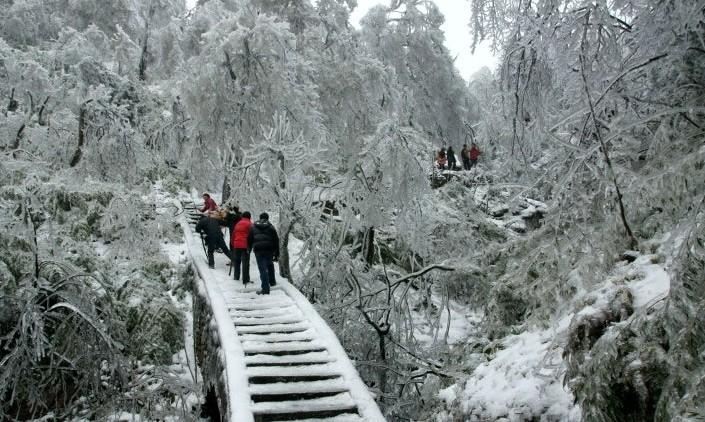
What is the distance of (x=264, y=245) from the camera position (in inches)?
337

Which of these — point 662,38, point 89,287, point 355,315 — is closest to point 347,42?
point 355,315

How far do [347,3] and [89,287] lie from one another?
1156 centimetres

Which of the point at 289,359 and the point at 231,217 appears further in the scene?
the point at 231,217

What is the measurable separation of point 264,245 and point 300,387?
3.38 m

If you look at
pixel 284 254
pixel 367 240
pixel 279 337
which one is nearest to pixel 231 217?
pixel 284 254

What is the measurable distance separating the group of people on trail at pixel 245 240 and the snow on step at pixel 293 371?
2775mm

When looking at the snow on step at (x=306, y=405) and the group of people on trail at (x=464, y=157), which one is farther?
the group of people on trail at (x=464, y=157)

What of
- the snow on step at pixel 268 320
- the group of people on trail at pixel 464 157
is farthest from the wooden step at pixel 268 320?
the group of people on trail at pixel 464 157

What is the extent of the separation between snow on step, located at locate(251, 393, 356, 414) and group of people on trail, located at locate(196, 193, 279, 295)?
351 centimetres

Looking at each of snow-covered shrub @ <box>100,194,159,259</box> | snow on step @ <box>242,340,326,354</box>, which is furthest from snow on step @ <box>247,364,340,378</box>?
snow-covered shrub @ <box>100,194,159,259</box>

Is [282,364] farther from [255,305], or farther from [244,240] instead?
[244,240]

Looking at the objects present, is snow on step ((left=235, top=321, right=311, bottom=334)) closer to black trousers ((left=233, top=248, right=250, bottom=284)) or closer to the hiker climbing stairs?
the hiker climbing stairs

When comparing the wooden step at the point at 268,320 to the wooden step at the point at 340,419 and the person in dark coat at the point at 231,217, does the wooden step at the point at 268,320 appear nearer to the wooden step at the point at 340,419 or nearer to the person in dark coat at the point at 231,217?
the wooden step at the point at 340,419

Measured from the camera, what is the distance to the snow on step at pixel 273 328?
707 centimetres
